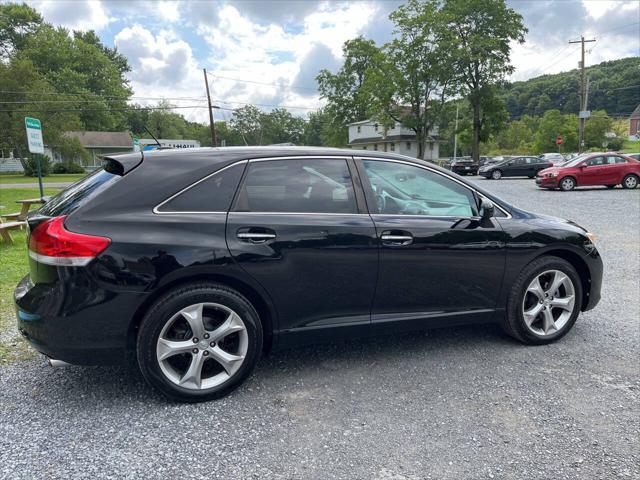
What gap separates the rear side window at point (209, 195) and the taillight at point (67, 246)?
0.43 m

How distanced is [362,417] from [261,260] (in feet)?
3.83

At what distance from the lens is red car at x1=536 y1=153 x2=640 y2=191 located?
727 inches

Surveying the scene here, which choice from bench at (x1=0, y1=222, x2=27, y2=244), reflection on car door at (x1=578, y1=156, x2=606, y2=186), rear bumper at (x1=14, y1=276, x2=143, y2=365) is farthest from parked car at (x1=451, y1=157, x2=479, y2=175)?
rear bumper at (x1=14, y1=276, x2=143, y2=365)

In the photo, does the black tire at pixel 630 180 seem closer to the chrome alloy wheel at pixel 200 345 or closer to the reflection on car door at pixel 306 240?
the reflection on car door at pixel 306 240

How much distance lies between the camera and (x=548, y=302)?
12.2 ft

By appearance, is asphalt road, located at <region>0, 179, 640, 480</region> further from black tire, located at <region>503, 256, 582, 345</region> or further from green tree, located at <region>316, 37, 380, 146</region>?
green tree, located at <region>316, 37, 380, 146</region>

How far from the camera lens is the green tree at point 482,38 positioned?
3928 cm

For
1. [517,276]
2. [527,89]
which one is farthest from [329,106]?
[517,276]

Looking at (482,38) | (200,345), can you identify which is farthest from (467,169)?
(200,345)

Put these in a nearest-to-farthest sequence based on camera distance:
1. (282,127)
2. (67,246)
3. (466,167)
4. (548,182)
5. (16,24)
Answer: (67,246), (548,182), (466,167), (16,24), (282,127)

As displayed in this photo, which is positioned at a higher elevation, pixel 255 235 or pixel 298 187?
pixel 298 187

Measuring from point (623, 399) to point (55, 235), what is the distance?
146 inches

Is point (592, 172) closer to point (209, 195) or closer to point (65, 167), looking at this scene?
point (209, 195)

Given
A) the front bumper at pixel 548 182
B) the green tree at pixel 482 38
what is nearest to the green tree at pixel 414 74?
the green tree at pixel 482 38
